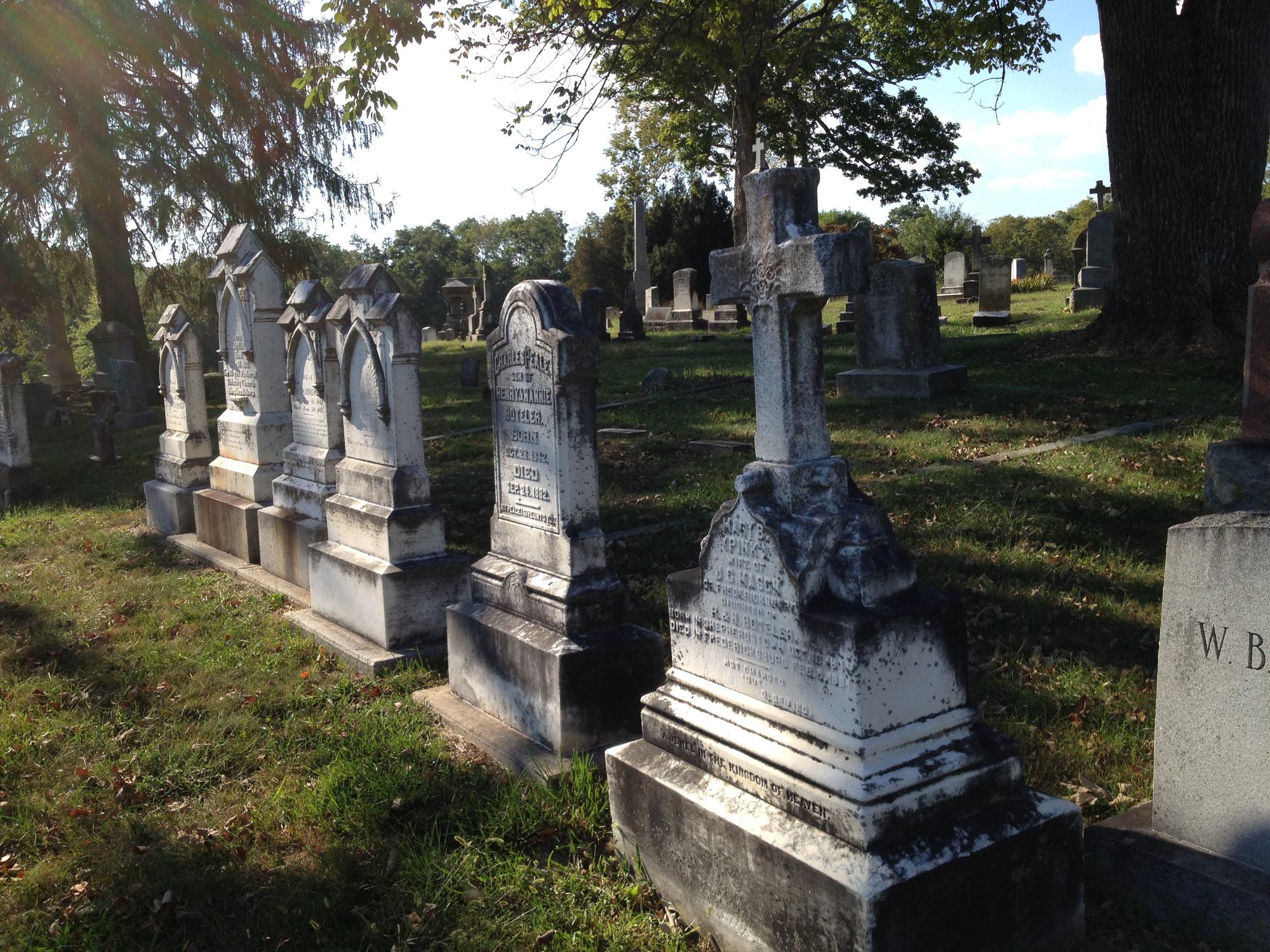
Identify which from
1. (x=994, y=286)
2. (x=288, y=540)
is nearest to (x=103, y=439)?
(x=288, y=540)

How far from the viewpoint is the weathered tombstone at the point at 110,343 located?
19000 mm

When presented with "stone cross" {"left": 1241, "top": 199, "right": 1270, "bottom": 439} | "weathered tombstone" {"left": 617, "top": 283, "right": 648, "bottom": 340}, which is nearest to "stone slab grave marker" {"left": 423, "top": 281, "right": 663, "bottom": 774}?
"stone cross" {"left": 1241, "top": 199, "right": 1270, "bottom": 439}

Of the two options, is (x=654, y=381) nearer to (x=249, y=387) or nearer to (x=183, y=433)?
(x=183, y=433)

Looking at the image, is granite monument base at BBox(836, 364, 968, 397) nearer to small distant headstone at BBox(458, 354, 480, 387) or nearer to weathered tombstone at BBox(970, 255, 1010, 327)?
small distant headstone at BBox(458, 354, 480, 387)

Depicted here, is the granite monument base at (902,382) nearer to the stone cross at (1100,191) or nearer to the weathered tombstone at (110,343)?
the weathered tombstone at (110,343)

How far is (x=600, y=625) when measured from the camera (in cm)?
465

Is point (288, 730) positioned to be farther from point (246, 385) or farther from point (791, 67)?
point (791, 67)

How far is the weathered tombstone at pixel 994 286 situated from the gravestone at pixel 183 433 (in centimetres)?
1521

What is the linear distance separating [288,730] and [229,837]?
959 millimetres

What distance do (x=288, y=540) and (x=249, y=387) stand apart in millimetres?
1565

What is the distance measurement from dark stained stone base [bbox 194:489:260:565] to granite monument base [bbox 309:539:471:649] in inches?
83.7

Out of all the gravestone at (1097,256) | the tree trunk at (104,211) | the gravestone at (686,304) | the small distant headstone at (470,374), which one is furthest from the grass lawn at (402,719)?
the gravestone at (686,304)

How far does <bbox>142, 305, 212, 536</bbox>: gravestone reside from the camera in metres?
9.41

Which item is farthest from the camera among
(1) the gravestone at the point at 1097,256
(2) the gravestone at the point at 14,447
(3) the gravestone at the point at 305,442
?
(1) the gravestone at the point at 1097,256
